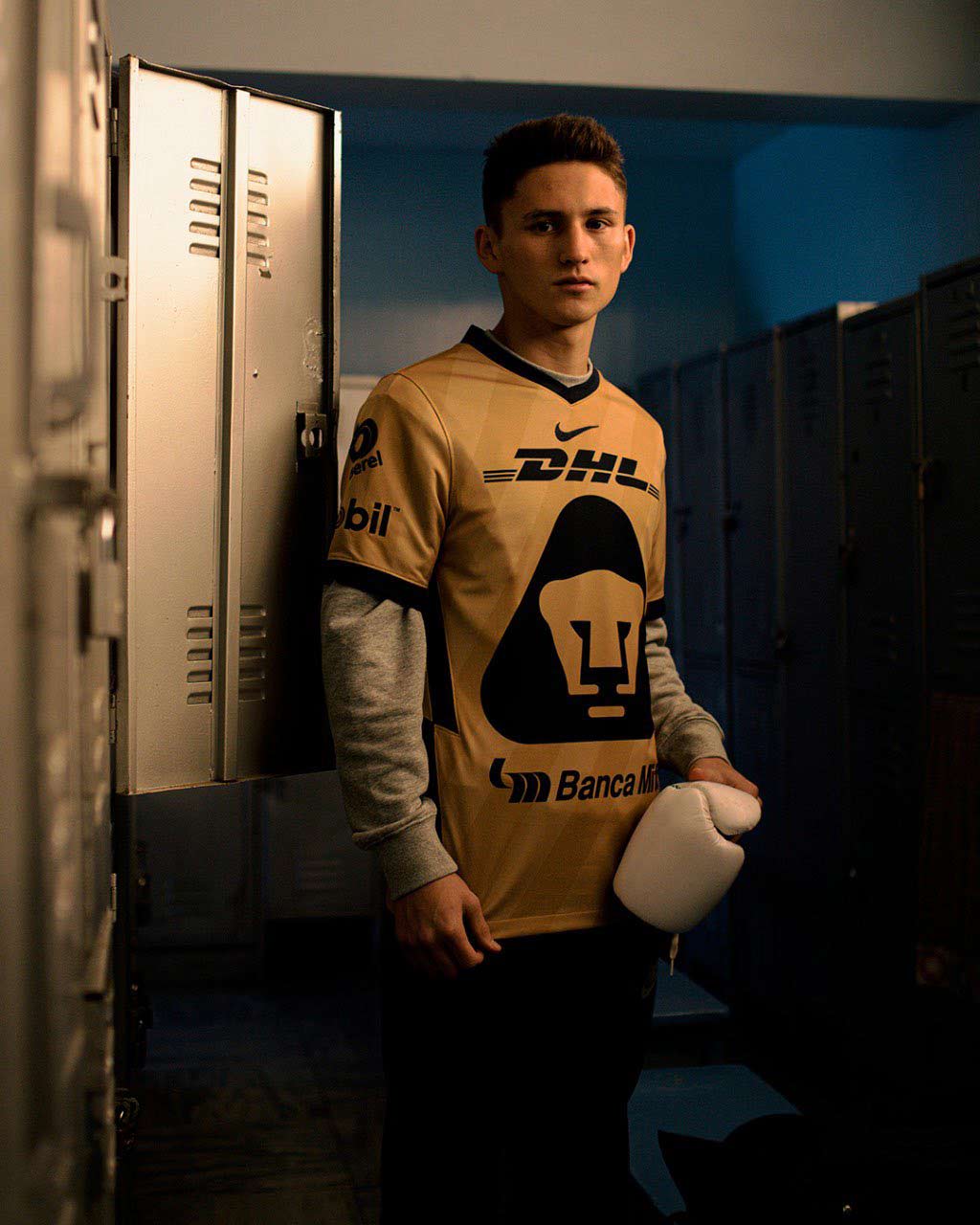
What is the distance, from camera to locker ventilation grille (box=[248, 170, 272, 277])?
1.55 m

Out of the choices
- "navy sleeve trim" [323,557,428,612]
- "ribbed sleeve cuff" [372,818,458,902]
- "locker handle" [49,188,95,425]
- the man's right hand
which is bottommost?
the man's right hand

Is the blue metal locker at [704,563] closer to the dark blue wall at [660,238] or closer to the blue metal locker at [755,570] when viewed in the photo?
the blue metal locker at [755,570]

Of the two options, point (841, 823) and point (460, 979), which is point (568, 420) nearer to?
point (460, 979)

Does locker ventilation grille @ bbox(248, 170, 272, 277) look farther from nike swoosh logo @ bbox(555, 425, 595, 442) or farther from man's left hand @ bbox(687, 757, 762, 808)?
man's left hand @ bbox(687, 757, 762, 808)

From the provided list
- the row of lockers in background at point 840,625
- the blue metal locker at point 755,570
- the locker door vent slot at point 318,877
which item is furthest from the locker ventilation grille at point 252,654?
the locker door vent slot at point 318,877

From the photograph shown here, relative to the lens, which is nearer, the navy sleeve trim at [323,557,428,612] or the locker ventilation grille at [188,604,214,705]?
the navy sleeve trim at [323,557,428,612]

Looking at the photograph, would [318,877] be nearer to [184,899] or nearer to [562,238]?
[184,899]

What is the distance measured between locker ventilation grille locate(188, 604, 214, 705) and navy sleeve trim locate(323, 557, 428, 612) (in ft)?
0.71

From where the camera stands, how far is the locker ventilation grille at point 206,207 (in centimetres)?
150

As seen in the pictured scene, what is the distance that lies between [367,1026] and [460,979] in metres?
2.18

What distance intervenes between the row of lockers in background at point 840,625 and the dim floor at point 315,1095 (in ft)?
0.67

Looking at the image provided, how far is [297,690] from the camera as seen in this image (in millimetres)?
1633

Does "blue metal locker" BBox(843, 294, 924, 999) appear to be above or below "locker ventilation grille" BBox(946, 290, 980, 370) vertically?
below

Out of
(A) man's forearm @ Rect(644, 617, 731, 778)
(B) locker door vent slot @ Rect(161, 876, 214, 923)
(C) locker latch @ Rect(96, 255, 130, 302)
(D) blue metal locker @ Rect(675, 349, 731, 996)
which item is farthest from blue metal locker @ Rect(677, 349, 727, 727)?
(C) locker latch @ Rect(96, 255, 130, 302)
